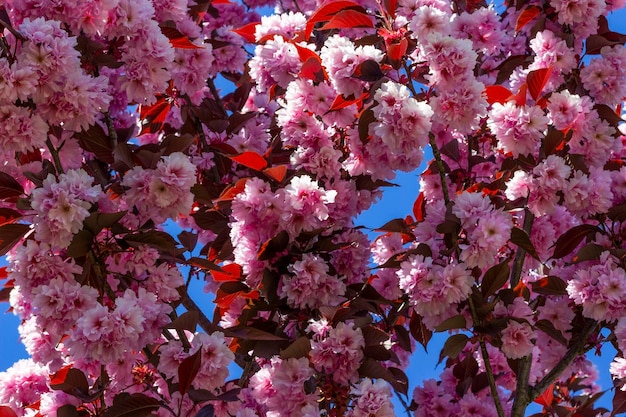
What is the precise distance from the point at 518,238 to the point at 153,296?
1165mm

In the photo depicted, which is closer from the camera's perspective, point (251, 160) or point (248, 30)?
point (251, 160)

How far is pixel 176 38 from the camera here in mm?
3066

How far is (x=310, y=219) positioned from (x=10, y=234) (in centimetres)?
91

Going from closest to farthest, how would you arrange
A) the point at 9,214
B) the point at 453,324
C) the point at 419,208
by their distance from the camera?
the point at 453,324, the point at 9,214, the point at 419,208

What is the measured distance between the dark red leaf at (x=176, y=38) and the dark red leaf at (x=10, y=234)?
0.91 m

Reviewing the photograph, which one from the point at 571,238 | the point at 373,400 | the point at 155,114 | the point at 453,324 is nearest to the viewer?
the point at 373,400

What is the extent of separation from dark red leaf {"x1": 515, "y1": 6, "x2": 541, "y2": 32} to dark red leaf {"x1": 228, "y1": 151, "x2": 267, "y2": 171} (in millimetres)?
1190

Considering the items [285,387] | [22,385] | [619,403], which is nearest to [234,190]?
[285,387]

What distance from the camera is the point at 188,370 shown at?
8.12 ft

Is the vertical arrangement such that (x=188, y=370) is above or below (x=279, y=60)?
below

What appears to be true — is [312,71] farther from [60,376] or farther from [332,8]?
[60,376]

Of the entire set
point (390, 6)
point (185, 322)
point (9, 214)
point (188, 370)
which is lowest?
point (188, 370)

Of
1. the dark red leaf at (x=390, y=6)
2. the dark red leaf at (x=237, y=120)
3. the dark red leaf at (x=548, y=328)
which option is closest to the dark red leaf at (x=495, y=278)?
the dark red leaf at (x=548, y=328)

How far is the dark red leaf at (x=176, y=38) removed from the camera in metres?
3.05
